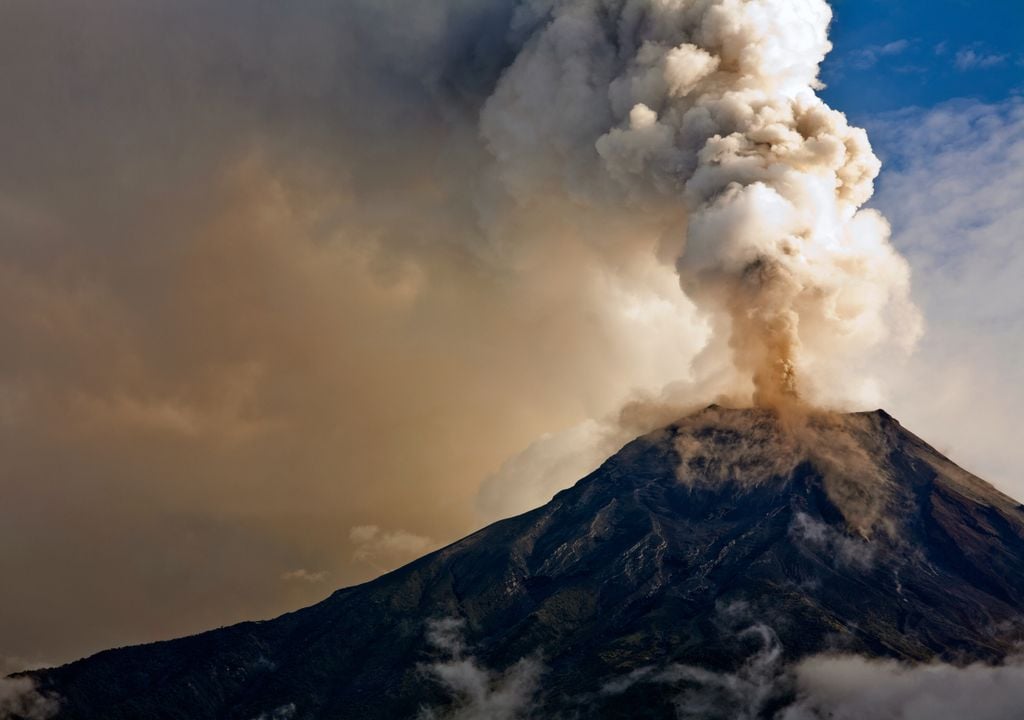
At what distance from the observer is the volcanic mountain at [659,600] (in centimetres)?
11781

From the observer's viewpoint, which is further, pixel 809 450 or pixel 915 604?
pixel 809 450

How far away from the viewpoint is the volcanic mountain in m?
118

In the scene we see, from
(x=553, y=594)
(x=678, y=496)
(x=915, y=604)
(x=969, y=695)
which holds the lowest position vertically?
(x=969, y=695)

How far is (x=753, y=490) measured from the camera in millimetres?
146375

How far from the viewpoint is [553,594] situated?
137m

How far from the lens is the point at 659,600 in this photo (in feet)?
428

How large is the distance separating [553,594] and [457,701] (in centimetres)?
2034

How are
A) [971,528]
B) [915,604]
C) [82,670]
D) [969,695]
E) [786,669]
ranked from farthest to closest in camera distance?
1. [82,670]
2. [971,528]
3. [915,604]
4. [786,669]
5. [969,695]

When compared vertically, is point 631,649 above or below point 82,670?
below

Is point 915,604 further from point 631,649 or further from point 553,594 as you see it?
point 553,594

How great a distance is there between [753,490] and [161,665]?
279 feet

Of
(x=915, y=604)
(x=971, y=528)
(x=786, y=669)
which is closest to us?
(x=786, y=669)

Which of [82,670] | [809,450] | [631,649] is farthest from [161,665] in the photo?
[809,450]

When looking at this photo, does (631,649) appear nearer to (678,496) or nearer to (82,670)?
(678,496)
